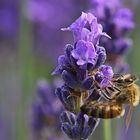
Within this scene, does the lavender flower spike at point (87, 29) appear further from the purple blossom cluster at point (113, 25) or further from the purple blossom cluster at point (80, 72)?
the purple blossom cluster at point (113, 25)

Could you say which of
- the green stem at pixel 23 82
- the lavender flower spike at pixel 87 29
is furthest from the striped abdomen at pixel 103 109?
the green stem at pixel 23 82

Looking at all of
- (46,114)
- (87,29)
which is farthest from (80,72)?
(46,114)

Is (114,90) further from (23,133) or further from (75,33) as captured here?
(23,133)

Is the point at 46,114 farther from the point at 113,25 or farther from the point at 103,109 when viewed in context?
the point at 103,109

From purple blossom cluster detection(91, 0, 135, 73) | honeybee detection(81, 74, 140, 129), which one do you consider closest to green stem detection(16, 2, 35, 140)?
purple blossom cluster detection(91, 0, 135, 73)

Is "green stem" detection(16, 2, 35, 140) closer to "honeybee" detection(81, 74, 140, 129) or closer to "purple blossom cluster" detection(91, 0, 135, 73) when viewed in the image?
"purple blossom cluster" detection(91, 0, 135, 73)

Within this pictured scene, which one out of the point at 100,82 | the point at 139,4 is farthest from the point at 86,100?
the point at 139,4
